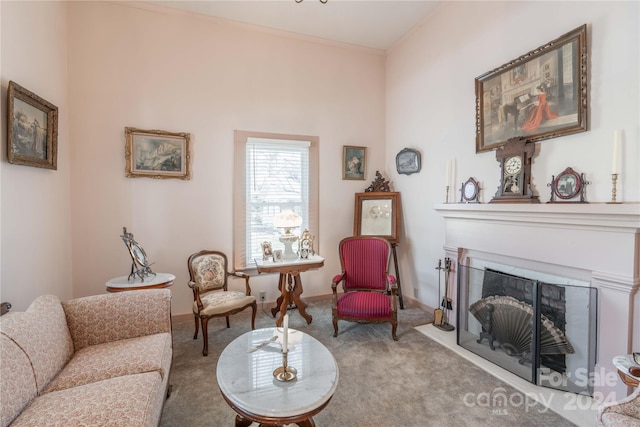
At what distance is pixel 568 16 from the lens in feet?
7.45

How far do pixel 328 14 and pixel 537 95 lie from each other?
2535 millimetres

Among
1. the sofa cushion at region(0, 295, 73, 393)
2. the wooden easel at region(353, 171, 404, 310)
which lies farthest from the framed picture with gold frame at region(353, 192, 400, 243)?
the sofa cushion at region(0, 295, 73, 393)

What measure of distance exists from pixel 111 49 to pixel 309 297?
391 cm

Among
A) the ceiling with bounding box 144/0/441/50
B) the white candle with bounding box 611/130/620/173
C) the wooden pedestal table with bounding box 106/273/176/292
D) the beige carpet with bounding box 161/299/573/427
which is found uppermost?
the ceiling with bounding box 144/0/441/50

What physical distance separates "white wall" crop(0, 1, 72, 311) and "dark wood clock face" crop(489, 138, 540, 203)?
4116 mm

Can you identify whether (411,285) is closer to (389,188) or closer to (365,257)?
(365,257)

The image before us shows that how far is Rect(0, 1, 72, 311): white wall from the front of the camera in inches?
84.2

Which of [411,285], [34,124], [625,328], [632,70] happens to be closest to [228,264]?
[34,124]

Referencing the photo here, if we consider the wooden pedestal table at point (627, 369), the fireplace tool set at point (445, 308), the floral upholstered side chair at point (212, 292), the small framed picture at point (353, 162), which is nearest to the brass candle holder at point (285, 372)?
the floral upholstered side chair at point (212, 292)

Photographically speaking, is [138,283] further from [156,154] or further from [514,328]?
[514,328]

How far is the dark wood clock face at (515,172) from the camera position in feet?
8.32

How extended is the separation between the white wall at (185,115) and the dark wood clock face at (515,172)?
2.05 meters

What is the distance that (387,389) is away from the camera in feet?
7.32

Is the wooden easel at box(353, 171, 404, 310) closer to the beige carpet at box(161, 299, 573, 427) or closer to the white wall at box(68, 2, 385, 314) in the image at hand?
the white wall at box(68, 2, 385, 314)
